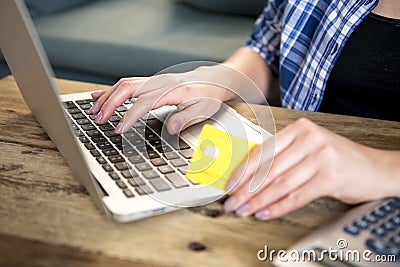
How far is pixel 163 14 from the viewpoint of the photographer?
85.6 inches

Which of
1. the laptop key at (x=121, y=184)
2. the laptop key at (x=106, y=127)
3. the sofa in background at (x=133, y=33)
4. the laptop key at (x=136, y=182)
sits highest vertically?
the laptop key at (x=121, y=184)

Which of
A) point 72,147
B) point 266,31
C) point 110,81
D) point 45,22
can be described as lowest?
point 110,81

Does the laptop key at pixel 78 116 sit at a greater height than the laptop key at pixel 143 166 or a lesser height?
lesser

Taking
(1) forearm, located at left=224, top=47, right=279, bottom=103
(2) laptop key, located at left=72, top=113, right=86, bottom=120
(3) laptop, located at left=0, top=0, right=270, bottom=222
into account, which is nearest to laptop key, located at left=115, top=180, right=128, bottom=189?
(3) laptop, located at left=0, top=0, right=270, bottom=222

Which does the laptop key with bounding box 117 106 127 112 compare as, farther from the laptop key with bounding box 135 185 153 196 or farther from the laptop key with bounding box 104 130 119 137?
the laptop key with bounding box 135 185 153 196

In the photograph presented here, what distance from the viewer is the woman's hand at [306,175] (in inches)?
26.3

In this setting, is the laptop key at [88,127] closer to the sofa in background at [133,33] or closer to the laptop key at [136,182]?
the laptop key at [136,182]

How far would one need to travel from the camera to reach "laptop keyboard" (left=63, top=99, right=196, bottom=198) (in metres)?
0.71

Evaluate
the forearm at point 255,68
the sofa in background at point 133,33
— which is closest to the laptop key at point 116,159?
the forearm at point 255,68

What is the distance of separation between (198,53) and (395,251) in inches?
53.1

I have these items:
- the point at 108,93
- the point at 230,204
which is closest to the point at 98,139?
the point at 108,93

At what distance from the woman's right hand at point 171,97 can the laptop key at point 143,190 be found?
161 mm

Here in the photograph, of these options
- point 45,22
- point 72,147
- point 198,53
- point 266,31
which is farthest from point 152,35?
point 72,147

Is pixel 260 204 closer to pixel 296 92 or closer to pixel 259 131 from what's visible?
pixel 259 131
